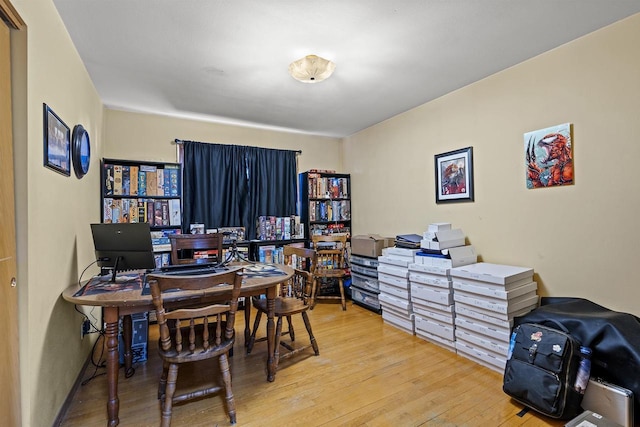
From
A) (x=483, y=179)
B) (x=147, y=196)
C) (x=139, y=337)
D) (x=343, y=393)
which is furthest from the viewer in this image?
(x=147, y=196)

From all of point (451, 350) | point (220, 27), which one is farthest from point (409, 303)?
point (220, 27)

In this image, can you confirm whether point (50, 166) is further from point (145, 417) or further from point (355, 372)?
point (355, 372)

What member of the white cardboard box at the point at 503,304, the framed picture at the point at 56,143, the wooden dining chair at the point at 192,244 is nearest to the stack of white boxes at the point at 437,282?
the white cardboard box at the point at 503,304

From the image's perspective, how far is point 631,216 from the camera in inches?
78.9

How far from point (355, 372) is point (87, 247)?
244cm

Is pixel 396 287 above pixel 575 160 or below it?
below

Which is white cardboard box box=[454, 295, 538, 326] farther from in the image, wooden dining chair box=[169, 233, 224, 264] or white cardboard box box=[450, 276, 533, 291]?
wooden dining chair box=[169, 233, 224, 264]

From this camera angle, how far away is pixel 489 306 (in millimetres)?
2357

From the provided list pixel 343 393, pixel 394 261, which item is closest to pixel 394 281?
pixel 394 261

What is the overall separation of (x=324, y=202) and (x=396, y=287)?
1845 millimetres

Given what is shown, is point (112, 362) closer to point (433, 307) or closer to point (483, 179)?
point (433, 307)

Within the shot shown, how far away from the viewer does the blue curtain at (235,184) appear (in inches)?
152

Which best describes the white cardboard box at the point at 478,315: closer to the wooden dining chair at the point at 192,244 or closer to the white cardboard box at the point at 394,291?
the white cardboard box at the point at 394,291

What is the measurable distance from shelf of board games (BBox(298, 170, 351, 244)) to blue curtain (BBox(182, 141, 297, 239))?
185 millimetres
